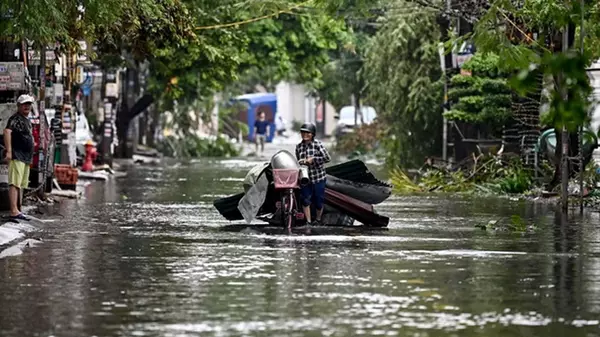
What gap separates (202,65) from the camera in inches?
1721

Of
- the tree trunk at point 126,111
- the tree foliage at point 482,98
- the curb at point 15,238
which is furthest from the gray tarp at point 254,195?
the tree trunk at point 126,111

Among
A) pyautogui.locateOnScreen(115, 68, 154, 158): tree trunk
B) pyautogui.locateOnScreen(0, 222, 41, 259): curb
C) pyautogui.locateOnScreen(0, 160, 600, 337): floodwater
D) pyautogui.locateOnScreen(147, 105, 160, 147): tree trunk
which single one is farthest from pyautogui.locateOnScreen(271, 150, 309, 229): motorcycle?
pyautogui.locateOnScreen(147, 105, 160, 147): tree trunk

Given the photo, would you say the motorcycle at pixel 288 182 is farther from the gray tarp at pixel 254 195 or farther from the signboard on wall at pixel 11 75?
the signboard on wall at pixel 11 75

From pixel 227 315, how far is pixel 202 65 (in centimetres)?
3117

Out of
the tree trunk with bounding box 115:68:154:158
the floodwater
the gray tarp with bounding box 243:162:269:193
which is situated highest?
the tree trunk with bounding box 115:68:154:158

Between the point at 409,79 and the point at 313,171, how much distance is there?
21.3 metres

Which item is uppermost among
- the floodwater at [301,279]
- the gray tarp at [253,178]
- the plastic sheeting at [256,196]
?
the gray tarp at [253,178]

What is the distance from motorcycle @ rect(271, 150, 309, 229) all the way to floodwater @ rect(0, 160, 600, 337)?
51 cm

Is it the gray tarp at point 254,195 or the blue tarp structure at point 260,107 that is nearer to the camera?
the gray tarp at point 254,195

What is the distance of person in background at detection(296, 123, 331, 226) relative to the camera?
904 inches

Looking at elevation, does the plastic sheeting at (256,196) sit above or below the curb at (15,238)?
above

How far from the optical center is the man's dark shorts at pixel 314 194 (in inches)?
901

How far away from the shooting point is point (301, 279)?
1564cm

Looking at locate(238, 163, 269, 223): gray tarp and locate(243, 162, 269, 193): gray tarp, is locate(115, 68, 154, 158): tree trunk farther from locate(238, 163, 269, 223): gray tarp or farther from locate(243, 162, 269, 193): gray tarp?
locate(238, 163, 269, 223): gray tarp
